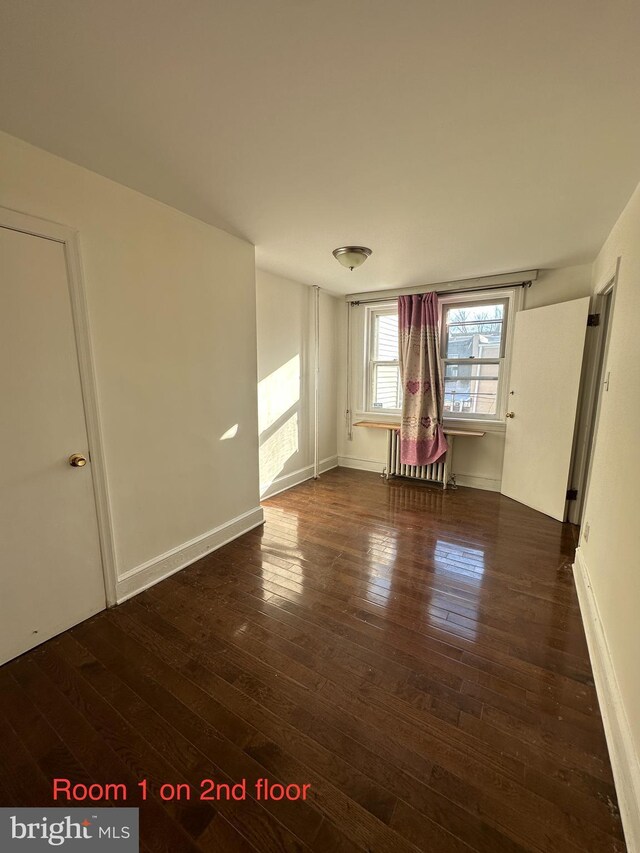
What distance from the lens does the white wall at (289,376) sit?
3.61 m

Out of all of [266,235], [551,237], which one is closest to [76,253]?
[266,235]

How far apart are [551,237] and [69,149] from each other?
305 cm

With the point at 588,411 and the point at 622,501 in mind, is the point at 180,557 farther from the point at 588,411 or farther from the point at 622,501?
the point at 588,411

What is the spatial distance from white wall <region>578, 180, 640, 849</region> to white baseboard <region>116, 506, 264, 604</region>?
2352mm

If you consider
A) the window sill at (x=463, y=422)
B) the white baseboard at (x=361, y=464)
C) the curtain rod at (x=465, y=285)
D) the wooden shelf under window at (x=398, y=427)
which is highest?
the curtain rod at (x=465, y=285)

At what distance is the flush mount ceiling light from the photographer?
9.05 ft

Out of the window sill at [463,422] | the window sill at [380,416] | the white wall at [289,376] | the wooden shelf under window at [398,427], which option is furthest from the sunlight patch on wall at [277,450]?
the window sill at [463,422]

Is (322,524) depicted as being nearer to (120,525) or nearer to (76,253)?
(120,525)

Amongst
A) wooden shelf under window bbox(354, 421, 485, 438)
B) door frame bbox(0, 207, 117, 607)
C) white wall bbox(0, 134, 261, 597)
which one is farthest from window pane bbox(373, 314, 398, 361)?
door frame bbox(0, 207, 117, 607)

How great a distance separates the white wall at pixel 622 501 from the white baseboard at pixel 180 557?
2.35 m

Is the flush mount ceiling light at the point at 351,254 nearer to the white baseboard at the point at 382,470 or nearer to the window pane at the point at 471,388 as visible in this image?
the window pane at the point at 471,388

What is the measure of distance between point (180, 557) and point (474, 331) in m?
3.76

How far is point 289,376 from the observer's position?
13.1ft

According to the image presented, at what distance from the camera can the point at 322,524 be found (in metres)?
3.15
